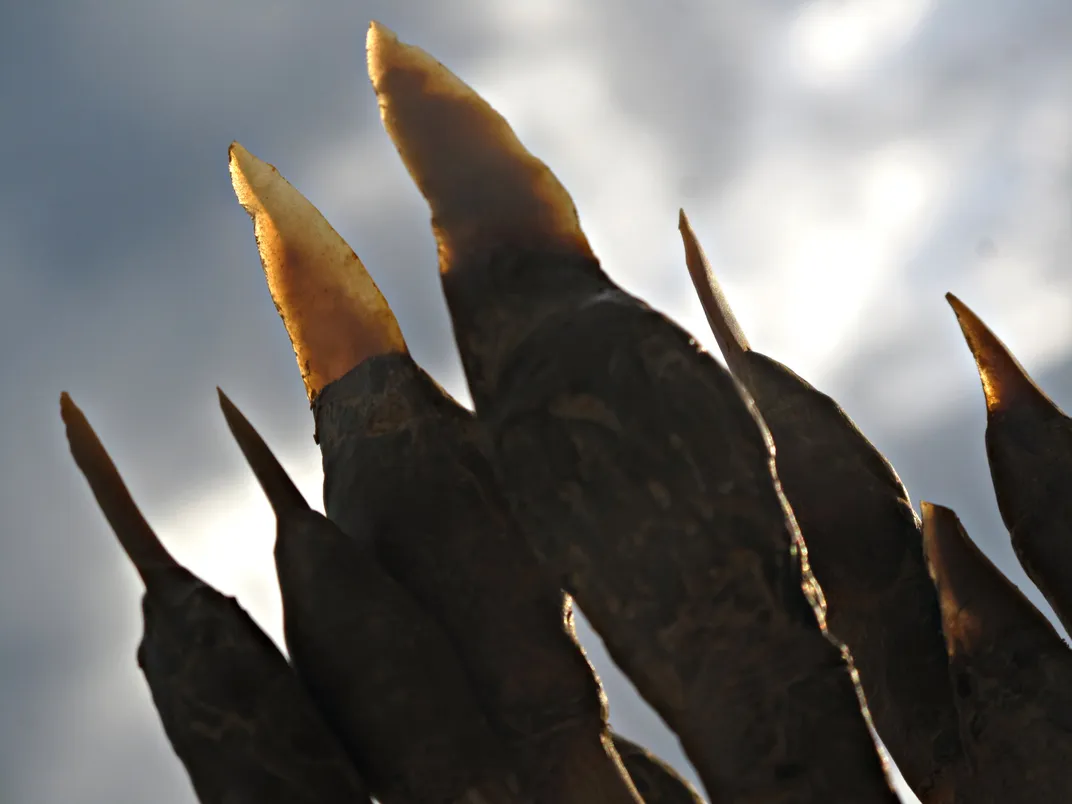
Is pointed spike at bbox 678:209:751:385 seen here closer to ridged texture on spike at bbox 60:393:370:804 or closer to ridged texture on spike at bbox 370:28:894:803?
ridged texture on spike at bbox 370:28:894:803

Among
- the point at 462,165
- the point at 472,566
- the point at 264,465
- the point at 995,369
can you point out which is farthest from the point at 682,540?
the point at 995,369

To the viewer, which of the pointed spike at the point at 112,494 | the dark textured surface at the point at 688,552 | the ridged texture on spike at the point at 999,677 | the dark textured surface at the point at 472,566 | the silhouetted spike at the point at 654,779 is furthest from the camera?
the silhouetted spike at the point at 654,779

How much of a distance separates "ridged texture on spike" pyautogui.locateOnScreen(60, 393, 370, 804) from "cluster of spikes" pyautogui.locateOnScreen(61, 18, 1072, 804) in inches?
0.5

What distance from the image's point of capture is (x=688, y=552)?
3490mm

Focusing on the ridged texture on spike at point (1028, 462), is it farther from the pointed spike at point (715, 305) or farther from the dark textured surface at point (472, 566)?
the dark textured surface at point (472, 566)

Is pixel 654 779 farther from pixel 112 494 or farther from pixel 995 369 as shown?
pixel 112 494

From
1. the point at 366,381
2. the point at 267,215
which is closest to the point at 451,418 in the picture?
the point at 366,381

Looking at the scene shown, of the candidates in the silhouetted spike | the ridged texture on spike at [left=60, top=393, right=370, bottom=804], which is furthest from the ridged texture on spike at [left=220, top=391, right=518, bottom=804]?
the silhouetted spike

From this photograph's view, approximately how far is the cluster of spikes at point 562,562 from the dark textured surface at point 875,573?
0.05 feet

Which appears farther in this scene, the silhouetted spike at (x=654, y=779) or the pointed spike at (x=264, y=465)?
the silhouetted spike at (x=654, y=779)

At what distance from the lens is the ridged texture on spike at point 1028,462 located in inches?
208

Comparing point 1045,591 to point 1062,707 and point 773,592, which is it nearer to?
point 1062,707

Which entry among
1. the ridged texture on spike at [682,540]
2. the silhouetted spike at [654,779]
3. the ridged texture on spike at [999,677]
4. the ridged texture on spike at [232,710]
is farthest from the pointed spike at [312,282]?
the ridged texture on spike at [999,677]

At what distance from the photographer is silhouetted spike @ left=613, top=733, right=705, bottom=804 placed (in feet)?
17.3
